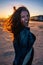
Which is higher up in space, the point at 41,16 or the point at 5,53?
the point at 41,16

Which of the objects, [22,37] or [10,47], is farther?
[10,47]

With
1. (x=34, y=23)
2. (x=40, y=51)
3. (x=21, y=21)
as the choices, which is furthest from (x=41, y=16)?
(x=21, y=21)

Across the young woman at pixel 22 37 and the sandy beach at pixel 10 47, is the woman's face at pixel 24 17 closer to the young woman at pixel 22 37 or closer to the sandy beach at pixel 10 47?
the young woman at pixel 22 37

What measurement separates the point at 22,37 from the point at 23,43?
6 centimetres

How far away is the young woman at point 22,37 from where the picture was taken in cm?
172

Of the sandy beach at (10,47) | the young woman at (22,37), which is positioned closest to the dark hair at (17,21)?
the young woman at (22,37)

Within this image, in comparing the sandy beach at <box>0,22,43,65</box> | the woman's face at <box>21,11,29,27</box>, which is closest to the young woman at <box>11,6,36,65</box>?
the woman's face at <box>21,11,29,27</box>

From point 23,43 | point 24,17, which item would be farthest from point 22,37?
point 24,17

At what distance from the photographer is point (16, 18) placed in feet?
5.70

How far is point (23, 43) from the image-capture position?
5.63 ft

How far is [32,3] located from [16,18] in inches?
32.6

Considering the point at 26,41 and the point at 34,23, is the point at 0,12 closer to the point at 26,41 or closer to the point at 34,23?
the point at 34,23

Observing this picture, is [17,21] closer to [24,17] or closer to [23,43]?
[24,17]

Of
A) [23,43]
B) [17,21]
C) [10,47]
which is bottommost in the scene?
[10,47]
